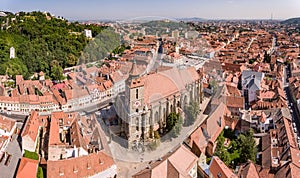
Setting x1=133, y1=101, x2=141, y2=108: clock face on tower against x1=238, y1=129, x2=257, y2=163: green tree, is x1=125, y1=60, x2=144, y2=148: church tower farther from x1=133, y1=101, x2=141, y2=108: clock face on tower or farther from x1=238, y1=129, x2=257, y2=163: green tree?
x1=238, y1=129, x2=257, y2=163: green tree

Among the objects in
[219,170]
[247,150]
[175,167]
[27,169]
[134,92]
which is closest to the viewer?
[175,167]

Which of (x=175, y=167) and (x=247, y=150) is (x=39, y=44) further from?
(x=175, y=167)

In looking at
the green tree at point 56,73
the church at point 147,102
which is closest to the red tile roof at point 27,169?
the church at point 147,102

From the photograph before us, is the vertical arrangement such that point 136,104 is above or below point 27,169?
above

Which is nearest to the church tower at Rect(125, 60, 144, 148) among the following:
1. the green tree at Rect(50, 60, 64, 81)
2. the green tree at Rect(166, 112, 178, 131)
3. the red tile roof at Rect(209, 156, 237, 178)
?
the green tree at Rect(166, 112, 178, 131)

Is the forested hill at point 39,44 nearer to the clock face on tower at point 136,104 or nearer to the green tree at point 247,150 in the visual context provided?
the clock face on tower at point 136,104

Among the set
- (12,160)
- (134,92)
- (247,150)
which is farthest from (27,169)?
(247,150)
